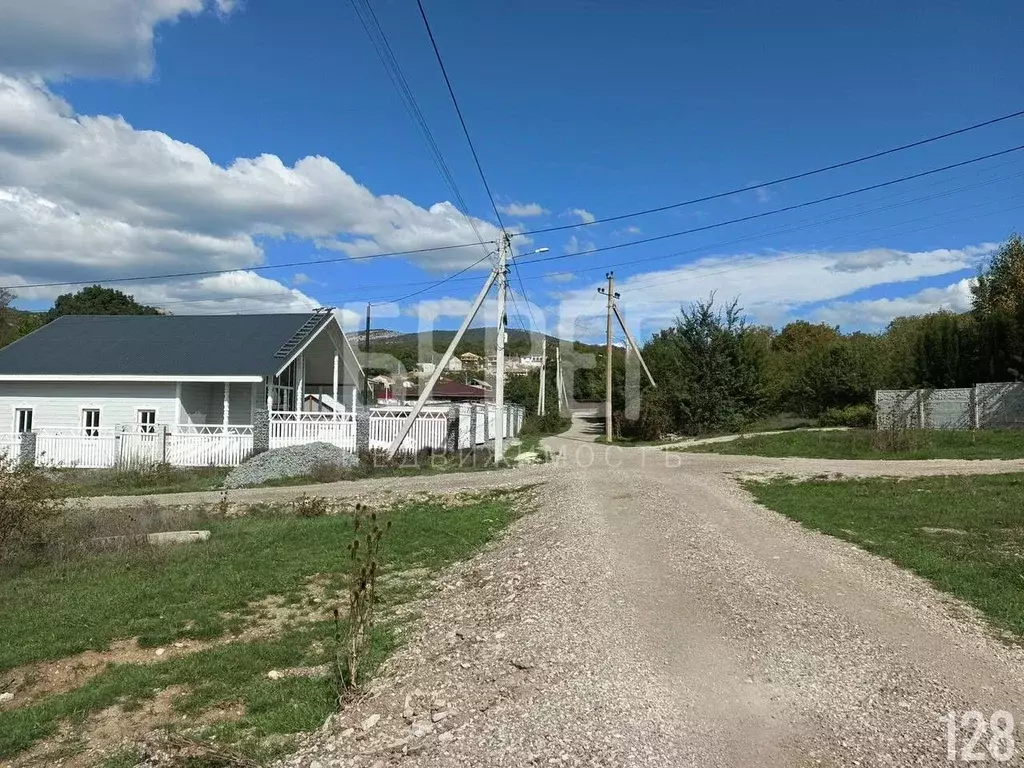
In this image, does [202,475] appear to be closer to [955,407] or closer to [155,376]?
[155,376]

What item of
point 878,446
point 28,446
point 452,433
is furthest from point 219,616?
point 878,446

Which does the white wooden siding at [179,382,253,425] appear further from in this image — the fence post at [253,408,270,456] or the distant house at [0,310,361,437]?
the fence post at [253,408,270,456]

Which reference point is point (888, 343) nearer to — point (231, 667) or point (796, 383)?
point (796, 383)

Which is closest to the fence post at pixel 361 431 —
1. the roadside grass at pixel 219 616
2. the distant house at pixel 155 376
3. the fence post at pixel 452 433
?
the fence post at pixel 452 433

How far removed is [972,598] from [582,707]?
14.0 ft

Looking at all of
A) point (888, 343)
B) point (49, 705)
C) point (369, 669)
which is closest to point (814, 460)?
point (369, 669)

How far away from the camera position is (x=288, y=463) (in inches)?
757

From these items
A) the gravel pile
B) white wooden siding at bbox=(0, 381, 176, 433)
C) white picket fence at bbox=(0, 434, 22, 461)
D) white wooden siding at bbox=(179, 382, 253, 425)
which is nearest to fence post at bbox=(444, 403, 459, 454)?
the gravel pile

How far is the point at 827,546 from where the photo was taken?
8.75m

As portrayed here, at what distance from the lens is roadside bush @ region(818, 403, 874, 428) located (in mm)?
30922

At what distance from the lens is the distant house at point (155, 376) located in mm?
23922

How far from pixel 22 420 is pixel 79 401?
2.44 metres

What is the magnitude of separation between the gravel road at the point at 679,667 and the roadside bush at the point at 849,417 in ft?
81.9

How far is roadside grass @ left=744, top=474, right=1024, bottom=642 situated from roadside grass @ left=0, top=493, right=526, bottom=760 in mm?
5056
